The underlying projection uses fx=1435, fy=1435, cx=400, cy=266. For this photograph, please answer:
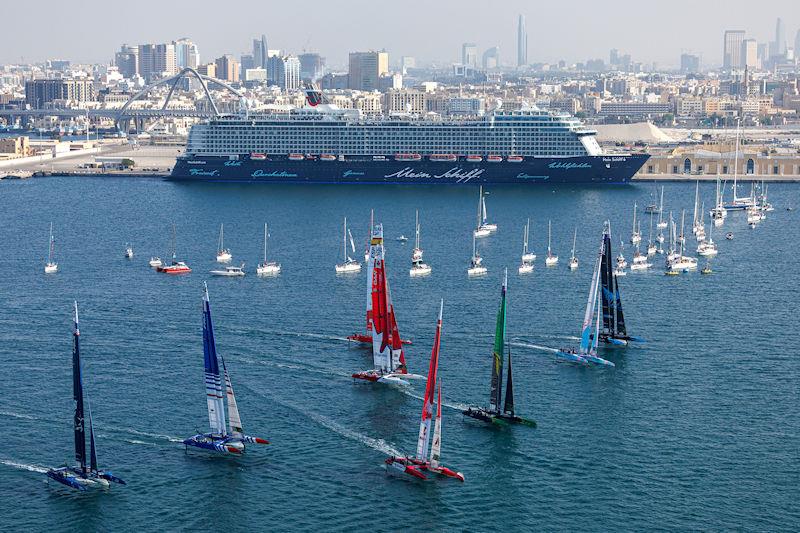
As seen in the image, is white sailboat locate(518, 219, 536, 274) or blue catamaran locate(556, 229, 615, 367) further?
white sailboat locate(518, 219, 536, 274)

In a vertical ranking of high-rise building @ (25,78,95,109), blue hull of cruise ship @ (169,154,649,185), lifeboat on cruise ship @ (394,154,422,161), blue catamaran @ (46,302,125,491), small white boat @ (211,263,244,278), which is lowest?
blue catamaran @ (46,302,125,491)

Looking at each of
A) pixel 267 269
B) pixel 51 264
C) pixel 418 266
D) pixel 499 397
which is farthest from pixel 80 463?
pixel 51 264

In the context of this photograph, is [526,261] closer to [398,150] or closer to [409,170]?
[409,170]

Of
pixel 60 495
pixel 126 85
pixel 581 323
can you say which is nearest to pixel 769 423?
pixel 581 323

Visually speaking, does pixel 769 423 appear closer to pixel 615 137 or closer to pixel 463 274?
pixel 463 274

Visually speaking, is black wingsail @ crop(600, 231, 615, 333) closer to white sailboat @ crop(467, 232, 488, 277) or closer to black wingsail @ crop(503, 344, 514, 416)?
black wingsail @ crop(503, 344, 514, 416)

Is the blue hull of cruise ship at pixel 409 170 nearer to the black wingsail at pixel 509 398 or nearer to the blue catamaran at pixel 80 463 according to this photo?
the black wingsail at pixel 509 398

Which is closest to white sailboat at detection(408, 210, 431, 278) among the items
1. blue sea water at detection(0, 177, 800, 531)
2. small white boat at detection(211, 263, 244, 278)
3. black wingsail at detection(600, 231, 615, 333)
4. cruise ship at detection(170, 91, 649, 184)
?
blue sea water at detection(0, 177, 800, 531)
